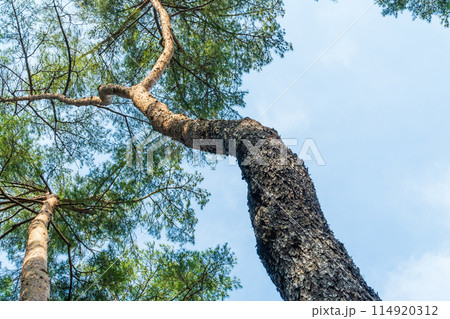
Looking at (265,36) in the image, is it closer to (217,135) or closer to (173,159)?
(173,159)

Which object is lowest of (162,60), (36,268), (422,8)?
(36,268)

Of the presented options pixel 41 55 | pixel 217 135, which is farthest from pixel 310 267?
pixel 41 55

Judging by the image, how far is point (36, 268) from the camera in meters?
3.19

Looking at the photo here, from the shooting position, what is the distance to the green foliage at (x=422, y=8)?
253 inches

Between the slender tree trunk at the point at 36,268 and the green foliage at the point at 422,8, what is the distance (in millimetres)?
7072

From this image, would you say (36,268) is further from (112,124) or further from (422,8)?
(422,8)

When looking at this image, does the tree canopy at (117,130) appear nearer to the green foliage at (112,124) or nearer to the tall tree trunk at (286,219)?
the green foliage at (112,124)

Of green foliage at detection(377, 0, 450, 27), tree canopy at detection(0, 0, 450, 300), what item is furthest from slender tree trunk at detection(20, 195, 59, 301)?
green foliage at detection(377, 0, 450, 27)

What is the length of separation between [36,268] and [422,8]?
753cm

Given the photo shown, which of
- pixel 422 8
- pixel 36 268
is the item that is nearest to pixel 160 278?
pixel 36 268

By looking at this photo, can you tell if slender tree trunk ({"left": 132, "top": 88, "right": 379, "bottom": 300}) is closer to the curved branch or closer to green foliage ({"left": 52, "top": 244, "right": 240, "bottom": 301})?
the curved branch

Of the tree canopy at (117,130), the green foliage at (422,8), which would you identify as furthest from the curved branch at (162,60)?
the green foliage at (422,8)

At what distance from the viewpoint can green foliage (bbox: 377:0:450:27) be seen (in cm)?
642

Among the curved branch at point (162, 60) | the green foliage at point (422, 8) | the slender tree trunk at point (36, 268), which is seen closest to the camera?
the slender tree trunk at point (36, 268)
